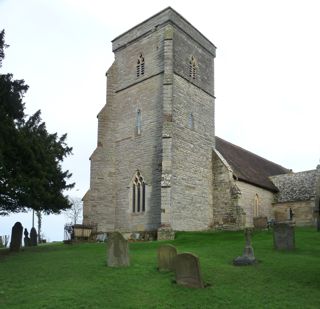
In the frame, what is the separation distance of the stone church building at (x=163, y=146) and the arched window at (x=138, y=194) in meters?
0.06

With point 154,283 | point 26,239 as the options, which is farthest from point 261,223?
point 154,283

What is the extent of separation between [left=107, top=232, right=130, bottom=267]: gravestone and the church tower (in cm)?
1011

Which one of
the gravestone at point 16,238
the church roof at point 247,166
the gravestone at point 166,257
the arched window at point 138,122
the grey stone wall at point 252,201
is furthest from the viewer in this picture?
the church roof at point 247,166

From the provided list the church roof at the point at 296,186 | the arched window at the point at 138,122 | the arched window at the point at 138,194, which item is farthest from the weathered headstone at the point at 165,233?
the church roof at the point at 296,186

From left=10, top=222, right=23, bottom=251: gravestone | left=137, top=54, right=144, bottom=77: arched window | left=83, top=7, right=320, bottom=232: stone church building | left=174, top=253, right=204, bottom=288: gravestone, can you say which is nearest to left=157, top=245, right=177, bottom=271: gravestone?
left=174, top=253, right=204, bottom=288: gravestone

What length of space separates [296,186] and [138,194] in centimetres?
1432

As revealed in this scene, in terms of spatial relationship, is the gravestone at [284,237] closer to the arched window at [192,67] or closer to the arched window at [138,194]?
the arched window at [138,194]

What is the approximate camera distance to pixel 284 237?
16.6 m

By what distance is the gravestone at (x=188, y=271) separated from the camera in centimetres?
1159

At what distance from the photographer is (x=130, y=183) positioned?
27.6m

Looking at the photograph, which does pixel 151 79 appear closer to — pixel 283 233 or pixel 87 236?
pixel 87 236

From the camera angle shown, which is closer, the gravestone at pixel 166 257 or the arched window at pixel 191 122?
the gravestone at pixel 166 257

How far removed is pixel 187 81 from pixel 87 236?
11.7 m

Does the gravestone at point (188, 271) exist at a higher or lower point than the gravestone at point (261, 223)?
lower
